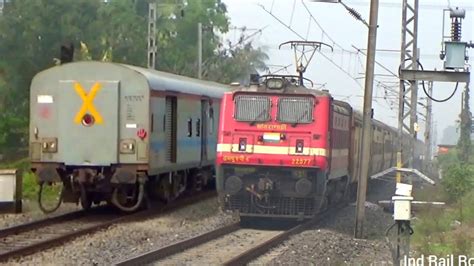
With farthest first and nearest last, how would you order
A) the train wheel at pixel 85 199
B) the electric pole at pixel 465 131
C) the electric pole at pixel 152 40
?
the electric pole at pixel 465 131, the electric pole at pixel 152 40, the train wheel at pixel 85 199

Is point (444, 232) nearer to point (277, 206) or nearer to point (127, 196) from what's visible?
point (277, 206)

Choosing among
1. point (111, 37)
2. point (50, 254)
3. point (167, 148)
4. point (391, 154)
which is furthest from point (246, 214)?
point (111, 37)

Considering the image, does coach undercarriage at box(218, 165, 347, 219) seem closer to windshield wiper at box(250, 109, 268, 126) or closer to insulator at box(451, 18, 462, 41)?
windshield wiper at box(250, 109, 268, 126)

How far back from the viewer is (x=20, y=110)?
4347cm

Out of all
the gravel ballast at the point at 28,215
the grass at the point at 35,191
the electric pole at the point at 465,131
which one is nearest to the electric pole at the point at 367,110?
the gravel ballast at the point at 28,215

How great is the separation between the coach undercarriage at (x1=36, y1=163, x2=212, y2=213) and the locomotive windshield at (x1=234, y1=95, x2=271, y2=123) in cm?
227

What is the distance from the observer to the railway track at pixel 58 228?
14195 millimetres

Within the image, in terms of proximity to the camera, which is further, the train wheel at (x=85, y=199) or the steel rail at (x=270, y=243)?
the train wheel at (x=85, y=199)

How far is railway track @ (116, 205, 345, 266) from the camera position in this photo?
1312 centimetres

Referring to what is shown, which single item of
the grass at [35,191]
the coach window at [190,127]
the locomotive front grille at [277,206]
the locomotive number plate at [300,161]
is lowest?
the grass at [35,191]

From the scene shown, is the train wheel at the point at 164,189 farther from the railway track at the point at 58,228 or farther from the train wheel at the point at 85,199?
the train wheel at the point at 85,199

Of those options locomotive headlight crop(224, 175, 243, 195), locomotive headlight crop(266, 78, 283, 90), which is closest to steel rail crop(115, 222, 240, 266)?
locomotive headlight crop(224, 175, 243, 195)

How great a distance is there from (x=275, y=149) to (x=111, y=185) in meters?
3.56

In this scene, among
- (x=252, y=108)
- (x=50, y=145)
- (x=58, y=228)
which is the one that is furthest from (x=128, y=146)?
(x=252, y=108)
